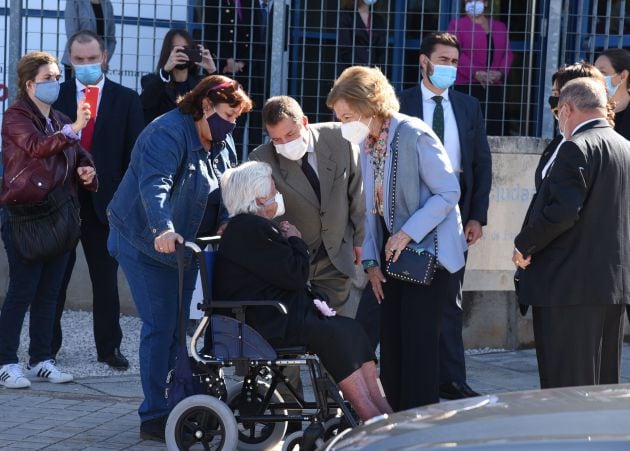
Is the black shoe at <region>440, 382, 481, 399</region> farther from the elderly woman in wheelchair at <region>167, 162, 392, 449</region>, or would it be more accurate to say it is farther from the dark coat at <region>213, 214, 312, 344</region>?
the dark coat at <region>213, 214, 312, 344</region>

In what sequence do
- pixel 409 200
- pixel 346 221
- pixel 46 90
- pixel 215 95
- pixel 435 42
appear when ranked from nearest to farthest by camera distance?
pixel 409 200 < pixel 215 95 < pixel 346 221 < pixel 46 90 < pixel 435 42

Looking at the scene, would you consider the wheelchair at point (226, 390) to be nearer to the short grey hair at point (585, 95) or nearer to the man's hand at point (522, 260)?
the man's hand at point (522, 260)

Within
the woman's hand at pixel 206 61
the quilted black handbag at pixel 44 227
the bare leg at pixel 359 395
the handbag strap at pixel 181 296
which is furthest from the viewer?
the woman's hand at pixel 206 61

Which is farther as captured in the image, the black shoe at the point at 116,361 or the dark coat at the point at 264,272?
the black shoe at the point at 116,361

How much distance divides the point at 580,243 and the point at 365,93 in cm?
128

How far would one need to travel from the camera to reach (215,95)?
6.09m

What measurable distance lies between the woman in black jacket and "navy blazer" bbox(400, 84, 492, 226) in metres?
2.03

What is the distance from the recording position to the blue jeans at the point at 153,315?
6246 millimetres

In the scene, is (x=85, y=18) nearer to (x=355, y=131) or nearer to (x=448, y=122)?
(x=448, y=122)

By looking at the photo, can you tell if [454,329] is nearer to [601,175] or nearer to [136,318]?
[601,175]

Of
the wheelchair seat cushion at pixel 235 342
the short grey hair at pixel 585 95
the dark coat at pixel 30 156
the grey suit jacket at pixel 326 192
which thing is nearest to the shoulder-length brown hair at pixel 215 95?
the grey suit jacket at pixel 326 192

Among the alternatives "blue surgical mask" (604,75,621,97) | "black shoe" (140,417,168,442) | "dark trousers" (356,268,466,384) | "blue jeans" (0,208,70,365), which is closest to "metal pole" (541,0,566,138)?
"blue surgical mask" (604,75,621,97)

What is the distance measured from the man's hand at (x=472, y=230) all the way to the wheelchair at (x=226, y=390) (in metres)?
2.03

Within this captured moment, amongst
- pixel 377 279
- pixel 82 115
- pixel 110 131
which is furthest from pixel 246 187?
pixel 110 131
